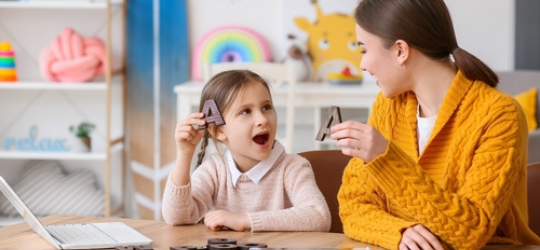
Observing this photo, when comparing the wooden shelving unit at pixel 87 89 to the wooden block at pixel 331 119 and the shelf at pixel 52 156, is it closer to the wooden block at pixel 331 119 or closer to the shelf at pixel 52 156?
the shelf at pixel 52 156

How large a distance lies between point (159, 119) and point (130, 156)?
24cm

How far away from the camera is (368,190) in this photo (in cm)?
173

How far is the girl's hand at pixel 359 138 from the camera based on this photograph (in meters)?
1.45

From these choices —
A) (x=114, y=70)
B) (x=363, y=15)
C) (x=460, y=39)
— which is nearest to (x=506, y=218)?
(x=363, y=15)

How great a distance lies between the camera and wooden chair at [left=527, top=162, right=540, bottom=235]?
183 cm

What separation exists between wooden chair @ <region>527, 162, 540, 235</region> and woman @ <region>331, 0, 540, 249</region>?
6.0 inches

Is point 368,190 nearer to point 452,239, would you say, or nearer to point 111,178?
point 452,239

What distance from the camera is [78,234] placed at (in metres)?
1.61

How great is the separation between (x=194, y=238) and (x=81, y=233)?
202 mm

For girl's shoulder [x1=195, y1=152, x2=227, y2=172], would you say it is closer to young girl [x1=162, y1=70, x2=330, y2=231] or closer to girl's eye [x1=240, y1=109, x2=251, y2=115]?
young girl [x1=162, y1=70, x2=330, y2=231]

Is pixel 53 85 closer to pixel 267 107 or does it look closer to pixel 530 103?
pixel 530 103

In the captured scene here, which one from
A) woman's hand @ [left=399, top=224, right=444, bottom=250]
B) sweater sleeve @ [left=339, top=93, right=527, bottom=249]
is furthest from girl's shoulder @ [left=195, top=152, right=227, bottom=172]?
woman's hand @ [left=399, top=224, right=444, bottom=250]

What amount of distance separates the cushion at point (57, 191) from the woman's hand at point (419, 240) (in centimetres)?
299

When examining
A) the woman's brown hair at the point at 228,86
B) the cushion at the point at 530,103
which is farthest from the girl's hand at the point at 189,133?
the cushion at the point at 530,103
